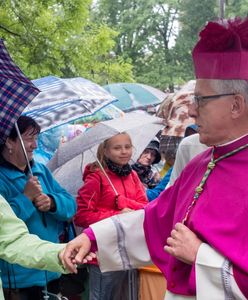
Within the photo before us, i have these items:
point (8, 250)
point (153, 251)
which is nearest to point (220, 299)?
point (153, 251)

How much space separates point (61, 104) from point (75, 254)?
206cm

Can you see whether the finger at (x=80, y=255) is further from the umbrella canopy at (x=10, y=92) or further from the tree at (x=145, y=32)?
the tree at (x=145, y=32)

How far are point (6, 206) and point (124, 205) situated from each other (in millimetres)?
1932

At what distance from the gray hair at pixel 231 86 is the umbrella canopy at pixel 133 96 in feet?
33.6

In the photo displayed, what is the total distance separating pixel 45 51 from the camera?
30.8 ft

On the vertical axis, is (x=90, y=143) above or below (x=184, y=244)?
below

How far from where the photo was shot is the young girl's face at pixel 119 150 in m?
4.89

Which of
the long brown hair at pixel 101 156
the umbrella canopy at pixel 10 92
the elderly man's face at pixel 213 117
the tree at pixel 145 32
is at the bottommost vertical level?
the tree at pixel 145 32

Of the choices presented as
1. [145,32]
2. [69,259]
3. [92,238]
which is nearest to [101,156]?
[92,238]

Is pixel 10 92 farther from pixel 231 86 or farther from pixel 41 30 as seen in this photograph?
pixel 41 30

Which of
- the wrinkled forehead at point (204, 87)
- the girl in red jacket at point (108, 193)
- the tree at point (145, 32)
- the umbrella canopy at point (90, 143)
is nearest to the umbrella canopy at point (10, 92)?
the umbrella canopy at point (90, 143)

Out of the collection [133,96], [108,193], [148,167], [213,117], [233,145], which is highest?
[213,117]

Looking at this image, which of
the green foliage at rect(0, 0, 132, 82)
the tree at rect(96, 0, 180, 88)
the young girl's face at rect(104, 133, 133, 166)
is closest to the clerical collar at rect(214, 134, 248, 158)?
the young girl's face at rect(104, 133, 133, 166)

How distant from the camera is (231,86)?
7.83 feet
